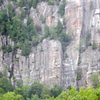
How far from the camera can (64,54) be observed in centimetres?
3591

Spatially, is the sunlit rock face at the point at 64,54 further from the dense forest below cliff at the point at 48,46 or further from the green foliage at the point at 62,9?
the green foliage at the point at 62,9

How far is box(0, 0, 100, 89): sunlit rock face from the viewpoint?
3491cm

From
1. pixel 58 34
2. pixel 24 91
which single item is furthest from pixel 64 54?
pixel 24 91

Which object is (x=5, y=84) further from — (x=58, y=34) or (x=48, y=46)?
(x=58, y=34)

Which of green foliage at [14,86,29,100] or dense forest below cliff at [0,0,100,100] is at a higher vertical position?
dense forest below cliff at [0,0,100,100]

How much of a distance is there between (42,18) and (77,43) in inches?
172

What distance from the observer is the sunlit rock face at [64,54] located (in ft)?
115

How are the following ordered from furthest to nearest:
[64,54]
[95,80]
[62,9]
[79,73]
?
[62,9], [64,54], [79,73], [95,80]

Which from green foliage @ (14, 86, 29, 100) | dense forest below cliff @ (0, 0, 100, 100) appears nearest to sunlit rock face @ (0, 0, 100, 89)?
dense forest below cliff @ (0, 0, 100, 100)

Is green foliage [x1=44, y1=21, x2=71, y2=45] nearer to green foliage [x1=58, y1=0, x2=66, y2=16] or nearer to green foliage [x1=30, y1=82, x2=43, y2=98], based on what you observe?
green foliage [x1=58, y1=0, x2=66, y2=16]

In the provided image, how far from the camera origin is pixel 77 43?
119 ft

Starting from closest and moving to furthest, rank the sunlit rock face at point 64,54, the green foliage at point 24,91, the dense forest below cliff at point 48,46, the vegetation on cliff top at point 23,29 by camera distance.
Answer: the green foliage at point 24,91 → the dense forest below cliff at point 48,46 → the sunlit rock face at point 64,54 → the vegetation on cliff top at point 23,29

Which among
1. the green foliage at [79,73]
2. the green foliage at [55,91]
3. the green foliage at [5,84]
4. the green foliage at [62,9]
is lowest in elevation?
the green foliage at [55,91]

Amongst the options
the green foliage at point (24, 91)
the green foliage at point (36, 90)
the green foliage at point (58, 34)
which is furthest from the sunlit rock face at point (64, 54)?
the green foliage at point (24, 91)
